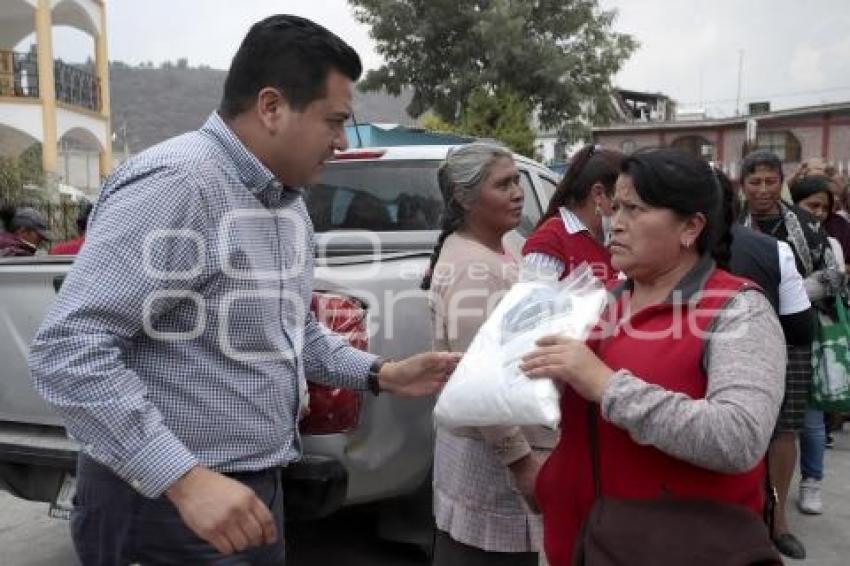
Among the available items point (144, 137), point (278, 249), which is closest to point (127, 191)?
point (278, 249)

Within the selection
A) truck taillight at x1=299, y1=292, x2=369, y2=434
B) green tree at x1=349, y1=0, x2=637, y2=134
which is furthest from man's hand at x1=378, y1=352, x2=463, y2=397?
green tree at x1=349, y1=0, x2=637, y2=134

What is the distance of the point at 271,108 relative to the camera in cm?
170

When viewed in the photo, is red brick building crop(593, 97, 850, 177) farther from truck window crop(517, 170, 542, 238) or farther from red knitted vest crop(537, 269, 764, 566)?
red knitted vest crop(537, 269, 764, 566)

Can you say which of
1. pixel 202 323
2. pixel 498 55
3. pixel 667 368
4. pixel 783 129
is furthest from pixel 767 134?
pixel 202 323

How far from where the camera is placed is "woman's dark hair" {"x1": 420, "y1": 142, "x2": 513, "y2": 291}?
2441 mm

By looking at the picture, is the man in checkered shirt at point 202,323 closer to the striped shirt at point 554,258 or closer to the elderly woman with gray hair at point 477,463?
the elderly woman with gray hair at point 477,463

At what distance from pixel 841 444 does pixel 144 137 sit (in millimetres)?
60583

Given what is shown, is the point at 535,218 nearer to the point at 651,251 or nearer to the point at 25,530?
the point at 651,251

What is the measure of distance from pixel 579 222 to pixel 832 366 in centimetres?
229

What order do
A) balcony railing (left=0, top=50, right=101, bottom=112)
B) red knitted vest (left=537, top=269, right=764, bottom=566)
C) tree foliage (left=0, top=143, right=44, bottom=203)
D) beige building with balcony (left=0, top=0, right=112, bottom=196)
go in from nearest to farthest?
red knitted vest (left=537, top=269, right=764, bottom=566), tree foliage (left=0, top=143, right=44, bottom=203), beige building with balcony (left=0, top=0, right=112, bottom=196), balcony railing (left=0, top=50, right=101, bottom=112)

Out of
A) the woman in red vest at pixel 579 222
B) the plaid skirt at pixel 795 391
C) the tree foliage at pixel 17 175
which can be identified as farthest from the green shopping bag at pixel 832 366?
the tree foliage at pixel 17 175

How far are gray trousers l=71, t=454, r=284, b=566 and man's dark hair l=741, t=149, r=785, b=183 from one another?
325cm

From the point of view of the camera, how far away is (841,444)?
5.64 m

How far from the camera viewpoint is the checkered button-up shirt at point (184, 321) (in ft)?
4.66
